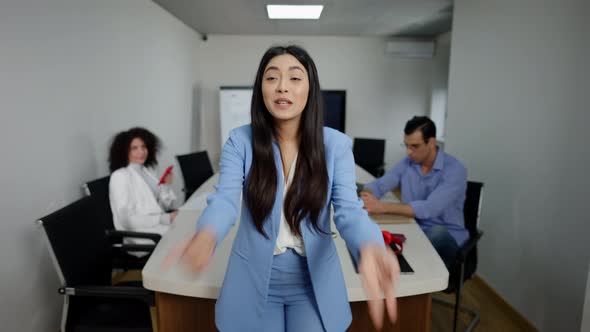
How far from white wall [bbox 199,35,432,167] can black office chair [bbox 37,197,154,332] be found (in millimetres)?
4538

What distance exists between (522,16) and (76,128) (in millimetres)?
3135

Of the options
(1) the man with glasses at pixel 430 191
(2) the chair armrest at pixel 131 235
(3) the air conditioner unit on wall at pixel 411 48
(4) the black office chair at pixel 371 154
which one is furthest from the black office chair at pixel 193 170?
(3) the air conditioner unit on wall at pixel 411 48

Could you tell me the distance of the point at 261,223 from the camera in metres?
0.88

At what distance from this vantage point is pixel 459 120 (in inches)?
130

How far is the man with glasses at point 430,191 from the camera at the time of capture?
193 cm

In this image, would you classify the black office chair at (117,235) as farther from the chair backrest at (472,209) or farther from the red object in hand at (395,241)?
the chair backrest at (472,209)

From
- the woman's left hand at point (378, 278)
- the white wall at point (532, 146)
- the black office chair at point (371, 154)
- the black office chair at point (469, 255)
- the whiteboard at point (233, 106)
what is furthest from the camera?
the whiteboard at point (233, 106)

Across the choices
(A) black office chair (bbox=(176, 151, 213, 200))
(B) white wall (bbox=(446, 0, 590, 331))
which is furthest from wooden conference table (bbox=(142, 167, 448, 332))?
(A) black office chair (bbox=(176, 151, 213, 200))

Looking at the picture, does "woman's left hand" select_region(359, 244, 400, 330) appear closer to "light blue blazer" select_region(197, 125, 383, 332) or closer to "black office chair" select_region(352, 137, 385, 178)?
"light blue blazer" select_region(197, 125, 383, 332)

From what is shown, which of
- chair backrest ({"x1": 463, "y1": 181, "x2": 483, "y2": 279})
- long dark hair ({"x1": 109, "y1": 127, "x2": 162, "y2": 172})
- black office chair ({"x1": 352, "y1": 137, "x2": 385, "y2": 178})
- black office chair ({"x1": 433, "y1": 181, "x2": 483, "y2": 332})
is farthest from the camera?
black office chair ({"x1": 352, "y1": 137, "x2": 385, "y2": 178})

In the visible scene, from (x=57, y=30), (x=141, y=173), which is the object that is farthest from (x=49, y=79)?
(x=141, y=173)

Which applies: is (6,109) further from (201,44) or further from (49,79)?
(201,44)

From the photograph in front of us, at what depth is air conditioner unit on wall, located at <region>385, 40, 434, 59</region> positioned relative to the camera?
231 inches

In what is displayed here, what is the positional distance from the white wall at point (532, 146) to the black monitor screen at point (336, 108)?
2.93m
